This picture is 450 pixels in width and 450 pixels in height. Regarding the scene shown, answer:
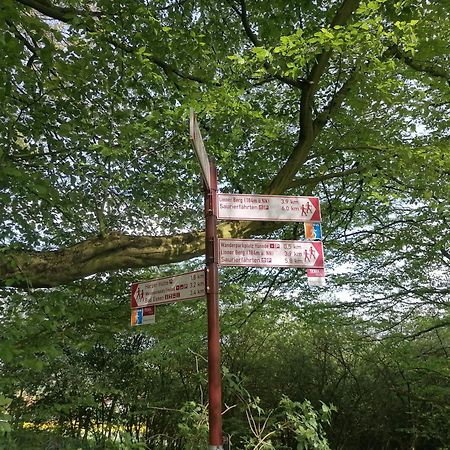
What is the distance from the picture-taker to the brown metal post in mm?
2192

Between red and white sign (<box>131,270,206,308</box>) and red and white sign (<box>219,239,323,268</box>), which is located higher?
red and white sign (<box>219,239,323,268</box>)

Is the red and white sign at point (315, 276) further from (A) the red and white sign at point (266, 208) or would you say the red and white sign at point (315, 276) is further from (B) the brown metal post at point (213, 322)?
(B) the brown metal post at point (213, 322)

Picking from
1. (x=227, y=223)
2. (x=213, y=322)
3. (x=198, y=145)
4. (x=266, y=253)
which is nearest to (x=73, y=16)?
(x=227, y=223)

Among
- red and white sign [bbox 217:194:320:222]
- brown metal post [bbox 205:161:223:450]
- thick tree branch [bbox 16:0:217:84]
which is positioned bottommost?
brown metal post [bbox 205:161:223:450]

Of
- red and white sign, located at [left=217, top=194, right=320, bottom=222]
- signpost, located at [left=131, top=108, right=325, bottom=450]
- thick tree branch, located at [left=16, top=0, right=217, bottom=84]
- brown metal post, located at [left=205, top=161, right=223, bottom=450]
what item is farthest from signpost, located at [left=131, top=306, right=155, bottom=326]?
thick tree branch, located at [left=16, top=0, right=217, bottom=84]

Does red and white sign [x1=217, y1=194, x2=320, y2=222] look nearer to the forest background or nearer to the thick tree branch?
the forest background

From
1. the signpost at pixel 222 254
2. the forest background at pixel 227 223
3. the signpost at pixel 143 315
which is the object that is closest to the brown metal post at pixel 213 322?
the signpost at pixel 222 254

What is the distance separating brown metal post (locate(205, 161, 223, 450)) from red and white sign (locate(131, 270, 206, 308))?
75 mm

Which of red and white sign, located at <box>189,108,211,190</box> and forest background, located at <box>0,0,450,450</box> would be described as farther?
forest background, located at <box>0,0,450,450</box>

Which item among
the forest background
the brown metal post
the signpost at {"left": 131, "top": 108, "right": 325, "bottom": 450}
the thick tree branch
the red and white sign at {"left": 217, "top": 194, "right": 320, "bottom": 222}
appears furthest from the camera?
the thick tree branch

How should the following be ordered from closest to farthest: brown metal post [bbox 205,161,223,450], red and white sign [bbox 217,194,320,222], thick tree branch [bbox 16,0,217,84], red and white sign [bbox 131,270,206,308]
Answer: brown metal post [bbox 205,161,223,450], red and white sign [bbox 131,270,206,308], red and white sign [bbox 217,194,320,222], thick tree branch [bbox 16,0,217,84]

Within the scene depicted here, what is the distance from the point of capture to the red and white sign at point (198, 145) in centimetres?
198

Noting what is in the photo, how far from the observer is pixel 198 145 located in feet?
6.99

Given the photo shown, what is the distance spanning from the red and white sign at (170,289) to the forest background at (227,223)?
0.88 meters
